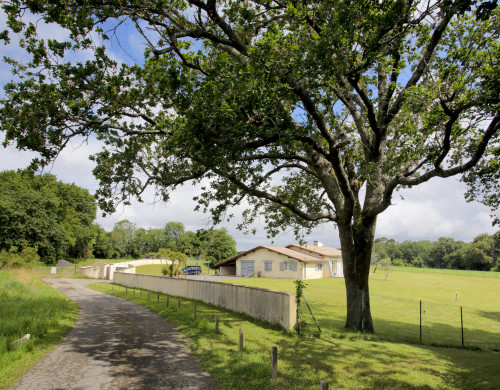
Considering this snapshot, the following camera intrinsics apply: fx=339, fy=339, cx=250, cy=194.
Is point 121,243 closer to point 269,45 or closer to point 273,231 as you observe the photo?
point 273,231

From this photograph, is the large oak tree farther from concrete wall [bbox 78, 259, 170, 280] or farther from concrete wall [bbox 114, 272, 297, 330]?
concrete wall [bbox 78, 259, 170, 280]

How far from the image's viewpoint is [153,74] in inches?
450

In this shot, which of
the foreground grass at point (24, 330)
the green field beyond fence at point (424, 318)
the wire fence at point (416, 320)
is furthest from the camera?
the green field beyond fence at point (424, 318)

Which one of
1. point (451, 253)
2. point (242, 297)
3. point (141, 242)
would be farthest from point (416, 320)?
point (141, 242)

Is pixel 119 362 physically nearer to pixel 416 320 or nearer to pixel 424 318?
pixel 416 320

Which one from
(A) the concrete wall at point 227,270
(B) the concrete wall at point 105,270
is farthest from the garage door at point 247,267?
(B) the concrete wall at point 105,270

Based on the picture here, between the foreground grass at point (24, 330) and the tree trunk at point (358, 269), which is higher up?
the tree trunk at point (358, 269)

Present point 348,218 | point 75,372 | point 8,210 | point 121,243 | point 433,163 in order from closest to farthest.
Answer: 1. point 75,372
2. point 433,163
3. point 348,218
4. point 8,210
5. point 121,243

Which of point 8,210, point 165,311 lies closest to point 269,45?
point 165,311

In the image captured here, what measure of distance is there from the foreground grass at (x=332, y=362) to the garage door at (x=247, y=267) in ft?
129

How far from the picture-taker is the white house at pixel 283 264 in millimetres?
46062

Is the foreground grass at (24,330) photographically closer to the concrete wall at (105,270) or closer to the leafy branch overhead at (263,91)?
the leafy branch overhead at (263,91)

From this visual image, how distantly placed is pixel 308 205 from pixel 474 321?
39.0ft

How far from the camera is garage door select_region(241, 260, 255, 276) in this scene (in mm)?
51719
